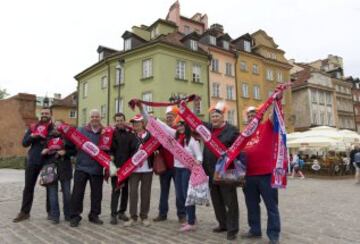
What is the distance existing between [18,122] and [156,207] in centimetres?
3229

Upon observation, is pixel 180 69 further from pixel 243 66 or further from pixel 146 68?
pixel 243 66

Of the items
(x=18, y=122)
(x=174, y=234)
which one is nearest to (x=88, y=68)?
(x=18, y=122)

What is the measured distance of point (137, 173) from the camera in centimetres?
620

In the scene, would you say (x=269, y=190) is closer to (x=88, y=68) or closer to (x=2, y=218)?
(x=2, y=218)

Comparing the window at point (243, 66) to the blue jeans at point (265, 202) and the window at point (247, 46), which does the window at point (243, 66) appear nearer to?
the window at point (247, 46)

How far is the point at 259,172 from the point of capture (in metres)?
4.94

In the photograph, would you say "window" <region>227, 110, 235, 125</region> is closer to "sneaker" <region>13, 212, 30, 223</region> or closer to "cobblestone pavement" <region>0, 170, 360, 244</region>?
"cobblestone pavement" <region>0, 170, 360, 244</region>

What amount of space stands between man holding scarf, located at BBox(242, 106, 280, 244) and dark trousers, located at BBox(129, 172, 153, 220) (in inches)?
74.4

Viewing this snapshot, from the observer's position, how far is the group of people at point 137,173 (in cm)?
518

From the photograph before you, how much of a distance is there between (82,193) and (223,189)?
266 cm

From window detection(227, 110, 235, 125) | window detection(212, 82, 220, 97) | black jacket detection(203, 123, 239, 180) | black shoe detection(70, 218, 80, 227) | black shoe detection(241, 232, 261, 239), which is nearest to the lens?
black shoe detection(241, 232, 261, 239)

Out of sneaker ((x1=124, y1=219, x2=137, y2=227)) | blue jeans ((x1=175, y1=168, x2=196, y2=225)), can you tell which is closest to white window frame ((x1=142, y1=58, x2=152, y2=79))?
blue jeans ((x1=175, y1=168, x2=196, y2=225))

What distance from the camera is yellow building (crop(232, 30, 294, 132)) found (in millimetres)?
37531

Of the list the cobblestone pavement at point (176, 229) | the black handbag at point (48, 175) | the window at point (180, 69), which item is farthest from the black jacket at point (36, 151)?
the window at point (180, 69)
